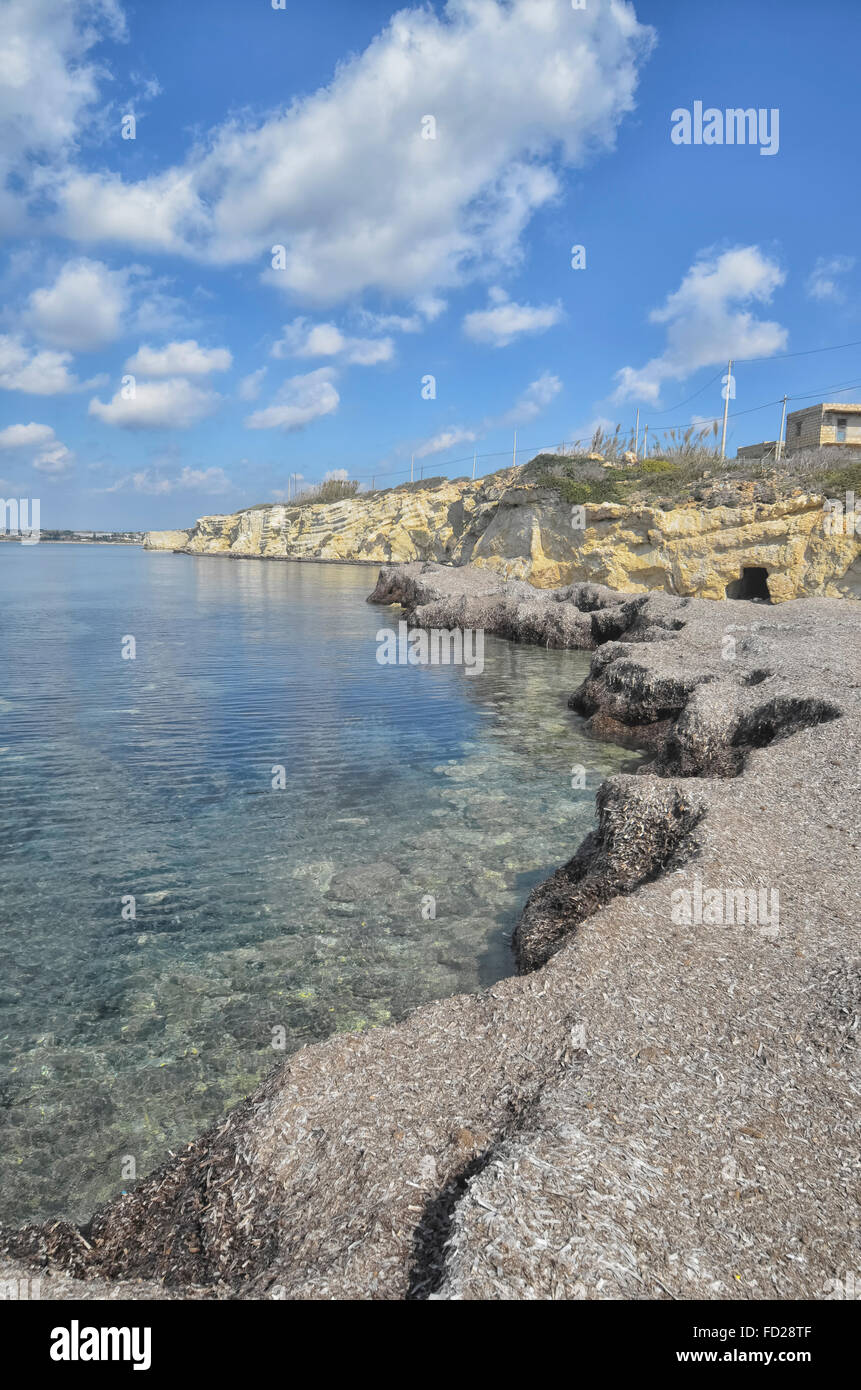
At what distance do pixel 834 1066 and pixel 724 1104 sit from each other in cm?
88

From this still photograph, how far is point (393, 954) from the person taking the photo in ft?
27.3

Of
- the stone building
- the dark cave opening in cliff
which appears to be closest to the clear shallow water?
the dark cave opening in cliff

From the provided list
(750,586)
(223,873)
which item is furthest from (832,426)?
(223,873)

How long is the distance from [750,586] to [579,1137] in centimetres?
4047

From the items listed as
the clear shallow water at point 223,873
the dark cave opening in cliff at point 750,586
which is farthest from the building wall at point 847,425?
the clear shallow water at point 223,873

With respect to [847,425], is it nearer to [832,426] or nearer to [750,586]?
[832,426]

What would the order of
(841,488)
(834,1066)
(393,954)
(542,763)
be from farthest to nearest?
(841,488), (542,763), (393,954), (834,1066)

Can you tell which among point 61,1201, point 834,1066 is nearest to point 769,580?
point 834,1066

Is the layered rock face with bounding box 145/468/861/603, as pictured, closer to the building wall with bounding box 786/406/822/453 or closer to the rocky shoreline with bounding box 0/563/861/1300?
the building wall with bounding box 786/406/822/453

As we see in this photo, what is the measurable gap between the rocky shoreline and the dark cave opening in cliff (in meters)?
34.6

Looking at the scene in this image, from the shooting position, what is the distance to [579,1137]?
13.3 ft

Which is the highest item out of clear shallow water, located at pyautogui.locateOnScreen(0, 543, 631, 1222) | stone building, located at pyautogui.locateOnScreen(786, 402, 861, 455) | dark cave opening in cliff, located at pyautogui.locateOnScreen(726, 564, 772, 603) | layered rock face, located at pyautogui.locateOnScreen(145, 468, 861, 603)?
stone building, located at pyautogui.locateOnScreen(786, 402, 861, 455)

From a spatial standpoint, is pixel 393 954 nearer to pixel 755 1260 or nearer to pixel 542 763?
pixel 755 1260

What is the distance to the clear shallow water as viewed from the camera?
6.29m
